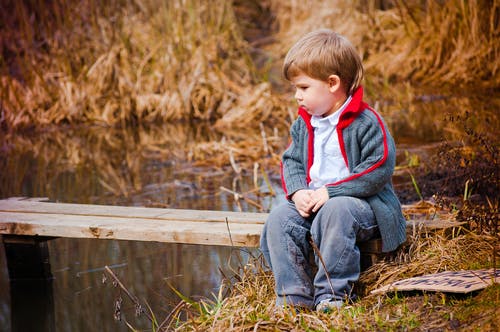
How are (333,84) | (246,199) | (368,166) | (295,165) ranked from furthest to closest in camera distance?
(246,199), (295,165), (333,84), (368,166)

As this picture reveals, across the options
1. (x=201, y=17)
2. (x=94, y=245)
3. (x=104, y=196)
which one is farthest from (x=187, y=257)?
(x=201, y=17)

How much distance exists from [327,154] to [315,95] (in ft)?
0.84

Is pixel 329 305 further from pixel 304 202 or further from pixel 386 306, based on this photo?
pixel 304 202

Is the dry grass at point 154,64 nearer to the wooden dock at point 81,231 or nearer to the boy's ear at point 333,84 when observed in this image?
the wooden dock at point 81,231

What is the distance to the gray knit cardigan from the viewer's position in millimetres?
3285

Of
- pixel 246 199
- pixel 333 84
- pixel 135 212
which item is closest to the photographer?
pixel 333 84

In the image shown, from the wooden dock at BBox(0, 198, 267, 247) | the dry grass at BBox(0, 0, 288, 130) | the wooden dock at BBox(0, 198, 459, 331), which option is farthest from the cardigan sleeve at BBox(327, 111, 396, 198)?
the dry grass at BBox(0, 0, 288, 130)

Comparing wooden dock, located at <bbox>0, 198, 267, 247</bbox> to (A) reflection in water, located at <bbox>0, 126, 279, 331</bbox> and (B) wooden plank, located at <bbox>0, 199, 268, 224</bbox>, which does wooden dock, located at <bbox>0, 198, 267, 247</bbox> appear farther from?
(A) reflection in water, located at <bbox>0, 126, 279, 331</bbox>

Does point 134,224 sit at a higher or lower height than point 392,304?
higher

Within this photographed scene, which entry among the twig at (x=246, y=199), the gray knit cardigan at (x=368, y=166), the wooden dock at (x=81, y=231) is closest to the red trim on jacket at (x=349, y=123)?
the gray knit cardigan at (x=368, y=166)

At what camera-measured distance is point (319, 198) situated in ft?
10.9

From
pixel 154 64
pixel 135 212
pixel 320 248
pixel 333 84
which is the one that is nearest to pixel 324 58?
pixel 333 84

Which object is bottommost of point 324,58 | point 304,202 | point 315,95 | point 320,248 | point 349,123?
point 320,248

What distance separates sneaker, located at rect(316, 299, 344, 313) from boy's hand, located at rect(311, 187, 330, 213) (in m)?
0.39
